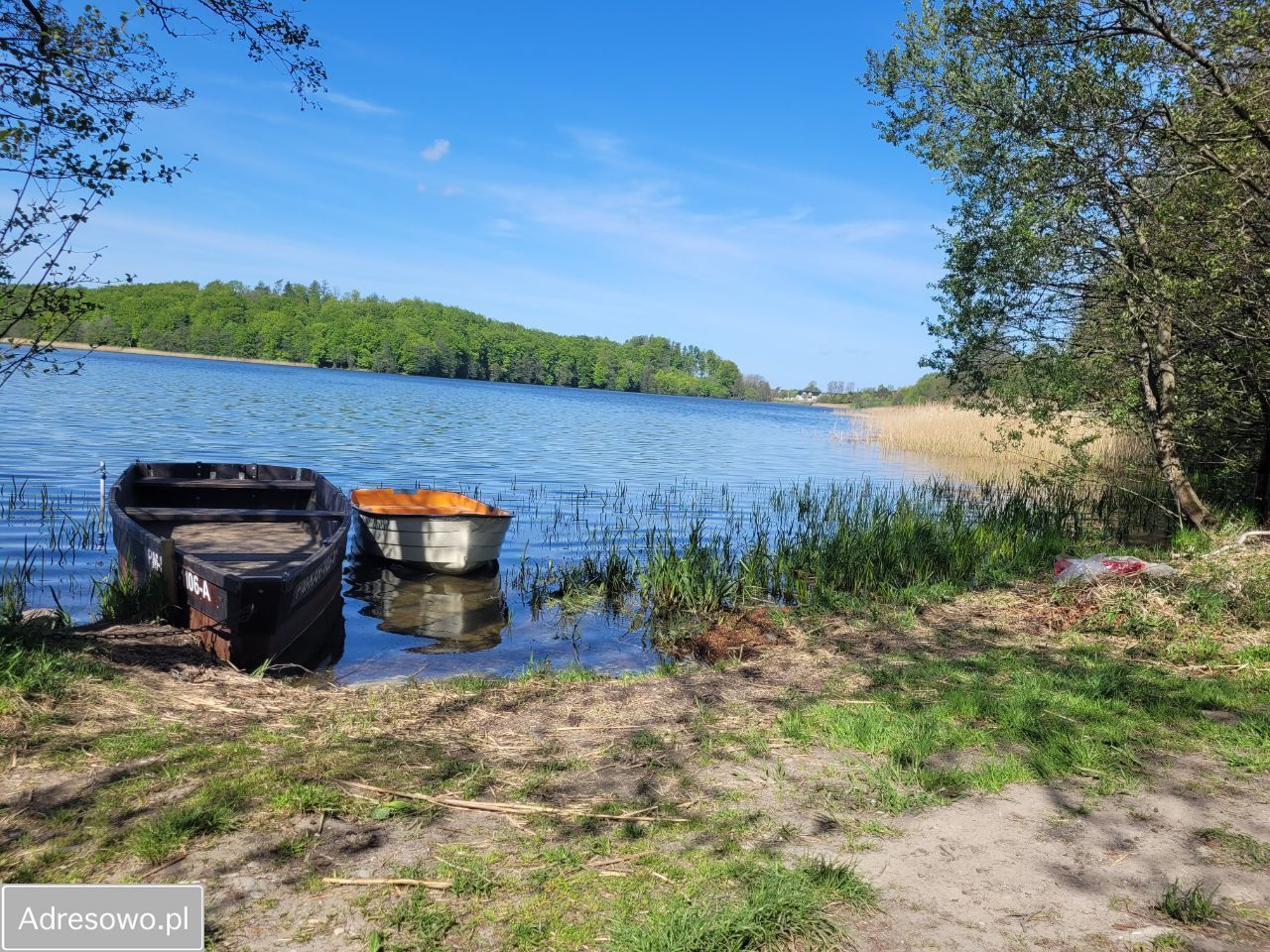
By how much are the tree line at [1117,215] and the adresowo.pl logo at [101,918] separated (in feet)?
29.4

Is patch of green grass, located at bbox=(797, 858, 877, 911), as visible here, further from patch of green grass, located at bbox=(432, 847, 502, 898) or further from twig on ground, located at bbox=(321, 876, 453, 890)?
twig on ground, located at bbox=(321, 876, 453, 890)

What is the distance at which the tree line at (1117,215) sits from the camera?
794 centimetres

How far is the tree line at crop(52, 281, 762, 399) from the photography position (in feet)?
349

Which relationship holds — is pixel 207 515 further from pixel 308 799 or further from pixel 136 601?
pixel 308 799

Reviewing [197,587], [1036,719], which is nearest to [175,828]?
[1036,719]

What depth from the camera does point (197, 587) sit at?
7719 millimetres

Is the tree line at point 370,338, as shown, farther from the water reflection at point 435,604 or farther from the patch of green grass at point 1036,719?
the patch of green grass at point 1036,719

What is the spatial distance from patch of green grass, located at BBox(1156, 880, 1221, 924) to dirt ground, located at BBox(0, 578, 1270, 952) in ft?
0.17

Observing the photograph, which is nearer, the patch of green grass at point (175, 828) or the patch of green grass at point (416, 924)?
the patch of green grass at point (416, 924)

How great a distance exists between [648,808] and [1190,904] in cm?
221

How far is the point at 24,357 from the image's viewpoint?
5.04 m

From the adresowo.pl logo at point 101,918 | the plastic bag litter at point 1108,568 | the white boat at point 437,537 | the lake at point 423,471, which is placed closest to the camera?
the adresowo.pl logo at point 101,918

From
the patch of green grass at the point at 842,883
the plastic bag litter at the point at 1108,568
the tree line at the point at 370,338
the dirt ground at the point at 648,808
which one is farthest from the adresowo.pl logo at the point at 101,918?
the tree line at the point at 370,338

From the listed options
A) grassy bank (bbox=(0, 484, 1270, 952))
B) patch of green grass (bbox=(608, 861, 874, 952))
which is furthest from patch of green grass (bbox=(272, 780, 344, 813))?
patch of green grass (bbox=(608, 861, 874, 952))
